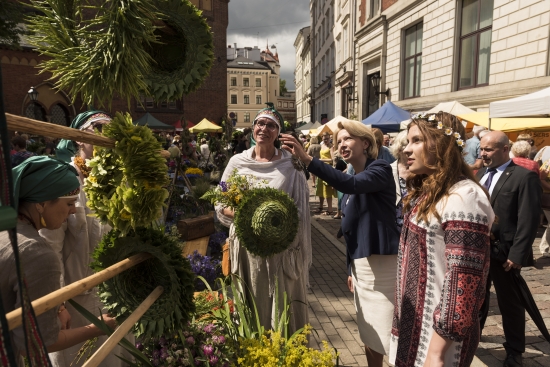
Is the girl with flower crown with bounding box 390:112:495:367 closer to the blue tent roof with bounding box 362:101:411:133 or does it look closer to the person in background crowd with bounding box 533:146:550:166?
the person in background crowd with bounding box 533:146:550:166

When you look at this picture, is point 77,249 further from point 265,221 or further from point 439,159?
point 439,159

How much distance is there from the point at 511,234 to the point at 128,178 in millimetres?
3508

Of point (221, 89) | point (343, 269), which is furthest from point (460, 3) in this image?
point (221, 89)

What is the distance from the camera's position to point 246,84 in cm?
6844

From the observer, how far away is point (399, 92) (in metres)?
16.3

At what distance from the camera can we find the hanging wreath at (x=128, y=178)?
1110mm

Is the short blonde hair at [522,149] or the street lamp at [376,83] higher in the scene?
the street lamp at [376,83]

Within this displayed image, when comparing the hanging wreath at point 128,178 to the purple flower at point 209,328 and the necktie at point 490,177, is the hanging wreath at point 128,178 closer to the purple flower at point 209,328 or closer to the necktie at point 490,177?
the purple flower at point 209,328

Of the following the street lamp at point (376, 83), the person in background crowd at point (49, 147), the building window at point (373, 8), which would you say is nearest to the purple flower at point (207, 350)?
the person in background crowd at point (49, 147)

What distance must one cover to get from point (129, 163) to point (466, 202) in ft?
4.44

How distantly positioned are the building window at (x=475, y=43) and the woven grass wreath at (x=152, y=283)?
12489 mm

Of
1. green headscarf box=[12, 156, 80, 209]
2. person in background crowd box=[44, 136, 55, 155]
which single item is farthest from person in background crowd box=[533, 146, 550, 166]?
person in background crowd box=[44, 136, 55, 155]

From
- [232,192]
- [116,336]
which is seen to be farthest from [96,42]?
[232,192]

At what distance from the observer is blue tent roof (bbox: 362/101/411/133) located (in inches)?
427
